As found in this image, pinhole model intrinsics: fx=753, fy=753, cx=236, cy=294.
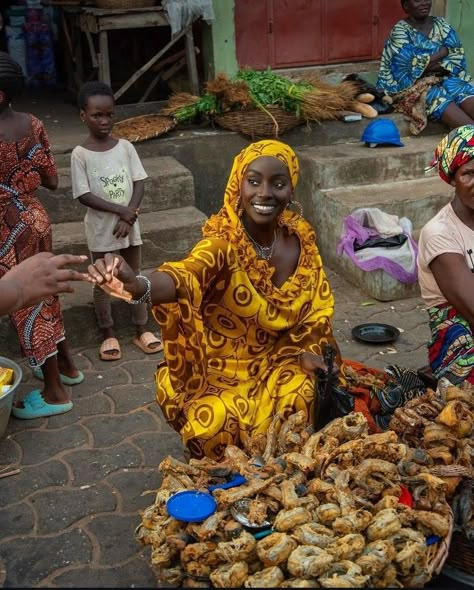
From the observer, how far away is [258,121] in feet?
22.7

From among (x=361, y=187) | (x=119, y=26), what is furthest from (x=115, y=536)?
(x=119, y=26)

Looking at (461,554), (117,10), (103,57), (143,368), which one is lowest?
(143,368)

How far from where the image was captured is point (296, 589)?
224 cm

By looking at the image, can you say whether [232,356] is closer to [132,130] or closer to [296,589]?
[296,589]

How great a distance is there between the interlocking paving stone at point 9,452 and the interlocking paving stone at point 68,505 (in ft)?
1.20

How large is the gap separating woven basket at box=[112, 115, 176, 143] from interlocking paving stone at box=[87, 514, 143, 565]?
4.02 metres

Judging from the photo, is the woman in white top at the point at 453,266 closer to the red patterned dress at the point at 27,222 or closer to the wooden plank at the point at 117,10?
the red patterned dress at the point at 27,222

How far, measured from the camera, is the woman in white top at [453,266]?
345 cm

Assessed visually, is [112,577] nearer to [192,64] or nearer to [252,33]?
[192,64]

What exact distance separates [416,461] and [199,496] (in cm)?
86

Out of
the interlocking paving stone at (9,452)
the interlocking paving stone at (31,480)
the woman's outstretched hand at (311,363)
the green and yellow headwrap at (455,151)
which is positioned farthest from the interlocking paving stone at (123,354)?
the green and yellow headwrap at (455,151)

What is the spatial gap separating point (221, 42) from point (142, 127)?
4.58 ft

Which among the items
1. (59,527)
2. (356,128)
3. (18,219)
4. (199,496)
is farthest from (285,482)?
(356,128)

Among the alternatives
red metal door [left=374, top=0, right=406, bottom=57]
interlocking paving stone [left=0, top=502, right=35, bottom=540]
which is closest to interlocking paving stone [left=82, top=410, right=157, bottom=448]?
interlocking paving stone [left=0, top=502, right=35, bottom=540]
